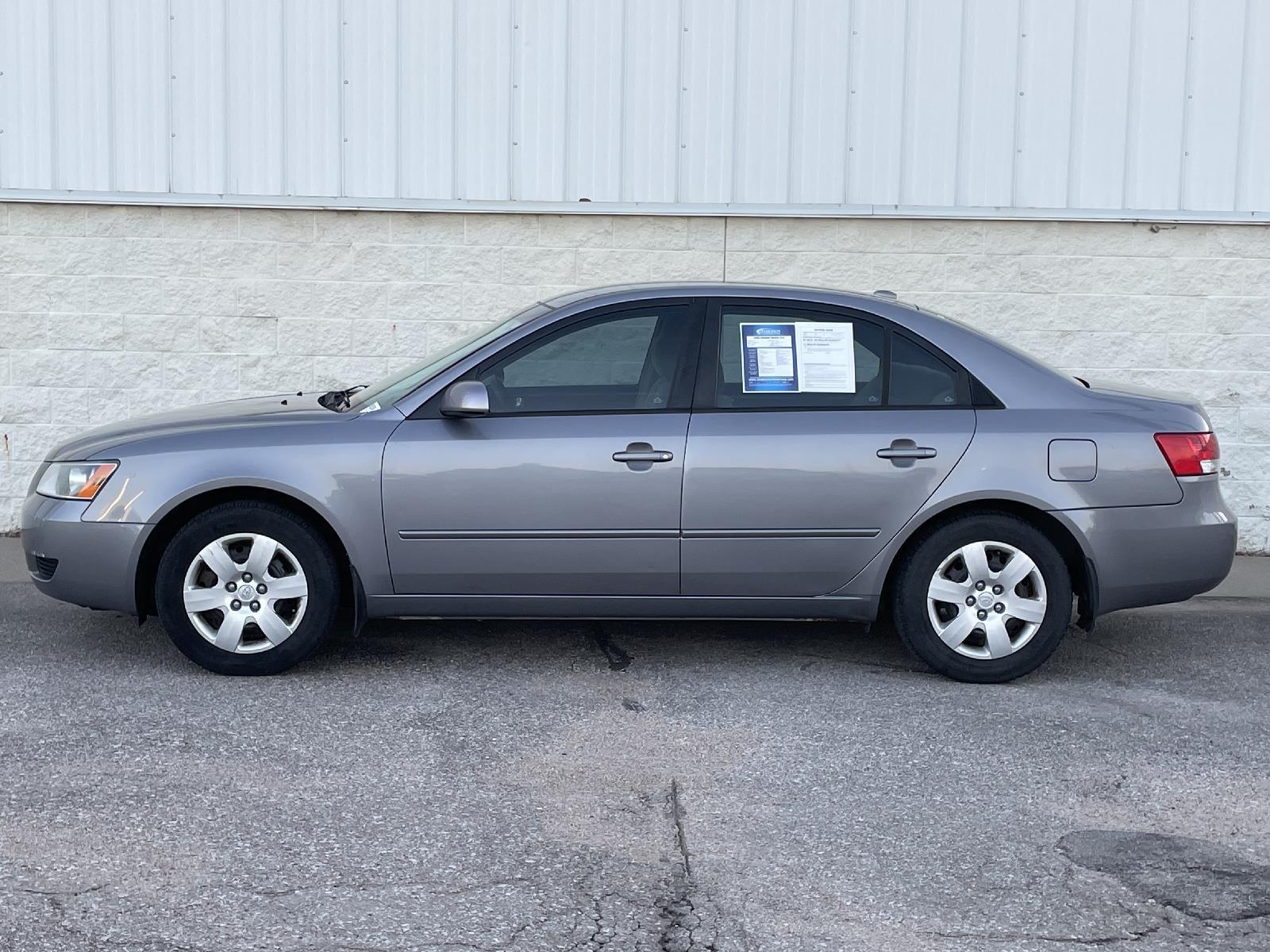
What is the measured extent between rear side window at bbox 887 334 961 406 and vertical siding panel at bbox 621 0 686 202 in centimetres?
346

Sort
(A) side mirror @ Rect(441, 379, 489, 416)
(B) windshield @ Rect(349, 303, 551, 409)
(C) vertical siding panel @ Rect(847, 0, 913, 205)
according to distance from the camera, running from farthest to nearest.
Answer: (C) vertical siding panel @ Rect(847, 0, 913, 205)
(B) windshield @ Rect(349, 303, 551, 409)
(A) side mirror @ Rect(441, 379, 489, 416)

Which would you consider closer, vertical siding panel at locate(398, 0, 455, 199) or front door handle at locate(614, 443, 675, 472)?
front door handle at locate(614, 443, 675, 472)

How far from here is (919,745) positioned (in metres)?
5.34

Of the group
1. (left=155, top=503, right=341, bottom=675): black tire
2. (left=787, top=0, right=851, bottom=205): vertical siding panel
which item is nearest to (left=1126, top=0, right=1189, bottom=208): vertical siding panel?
(left=787, top=0, right=851, bottom=205): vertical siding panel

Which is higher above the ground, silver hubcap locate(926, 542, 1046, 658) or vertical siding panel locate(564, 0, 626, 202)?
vertical siding panel locate(564, 0, 626, 202)

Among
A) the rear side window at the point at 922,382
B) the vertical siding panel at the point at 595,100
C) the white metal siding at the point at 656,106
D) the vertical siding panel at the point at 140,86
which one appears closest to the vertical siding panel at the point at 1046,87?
the white metal siding at the point at 656,106

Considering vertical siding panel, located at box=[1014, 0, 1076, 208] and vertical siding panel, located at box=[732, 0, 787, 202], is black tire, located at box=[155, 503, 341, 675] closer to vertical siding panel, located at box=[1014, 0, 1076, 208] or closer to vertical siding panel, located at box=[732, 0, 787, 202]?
vertical siding panel, located at box=[732, 0, 787, 202]

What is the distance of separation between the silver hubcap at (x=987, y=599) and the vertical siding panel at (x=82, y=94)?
5.87m

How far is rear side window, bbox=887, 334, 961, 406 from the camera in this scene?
6156 millimetres

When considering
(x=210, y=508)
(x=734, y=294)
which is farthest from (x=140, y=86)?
(x=734, y=294)

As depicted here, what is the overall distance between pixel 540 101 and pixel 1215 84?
4.08 metres

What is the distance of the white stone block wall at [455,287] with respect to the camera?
9312 millimetres

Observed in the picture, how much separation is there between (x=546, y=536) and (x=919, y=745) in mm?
1647

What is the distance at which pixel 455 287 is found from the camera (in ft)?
30.7
